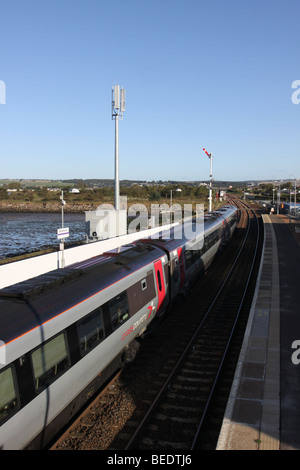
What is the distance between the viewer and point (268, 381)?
31.9ft

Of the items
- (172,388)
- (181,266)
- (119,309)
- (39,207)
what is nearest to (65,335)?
(119,309)

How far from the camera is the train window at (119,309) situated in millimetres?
9672

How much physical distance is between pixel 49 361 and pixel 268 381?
583 centimetres

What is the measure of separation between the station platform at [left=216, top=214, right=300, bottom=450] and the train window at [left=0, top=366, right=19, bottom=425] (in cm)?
393

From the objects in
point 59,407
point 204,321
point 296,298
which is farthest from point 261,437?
point 296,298

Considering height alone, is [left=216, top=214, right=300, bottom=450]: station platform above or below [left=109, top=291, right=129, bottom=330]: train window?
below

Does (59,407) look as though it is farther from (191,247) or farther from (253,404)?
(191,247)

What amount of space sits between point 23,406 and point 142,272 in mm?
6168

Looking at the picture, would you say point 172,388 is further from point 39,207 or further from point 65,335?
point 39,207

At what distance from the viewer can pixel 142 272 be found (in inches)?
468

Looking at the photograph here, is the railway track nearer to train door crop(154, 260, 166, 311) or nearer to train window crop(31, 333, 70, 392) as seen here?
train door crop(154, 260, 166, 311)

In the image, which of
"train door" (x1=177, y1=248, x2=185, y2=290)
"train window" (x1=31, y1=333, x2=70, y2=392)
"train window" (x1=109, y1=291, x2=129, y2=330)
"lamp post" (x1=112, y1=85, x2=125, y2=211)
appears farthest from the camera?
"lamp post" (x1=112, y1=85, x2=125, y2=211)

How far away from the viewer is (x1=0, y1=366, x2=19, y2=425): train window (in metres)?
5.86

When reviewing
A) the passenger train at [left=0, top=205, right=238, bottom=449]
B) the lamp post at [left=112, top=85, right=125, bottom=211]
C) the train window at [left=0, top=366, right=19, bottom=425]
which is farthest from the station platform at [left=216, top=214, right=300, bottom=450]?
the lamp post at [left=112, top=85, right=125, bottom=211]
